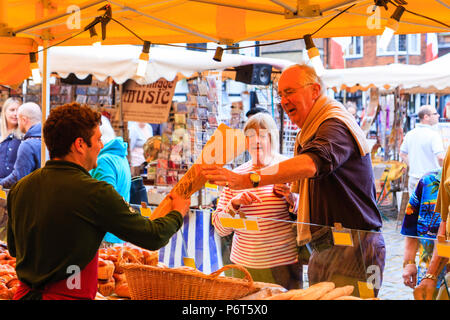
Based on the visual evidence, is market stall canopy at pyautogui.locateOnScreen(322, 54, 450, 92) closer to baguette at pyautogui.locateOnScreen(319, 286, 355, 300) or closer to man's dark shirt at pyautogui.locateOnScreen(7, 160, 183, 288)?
baguette at pyautogui.locateOnScreen(319, 286, 355, 300)

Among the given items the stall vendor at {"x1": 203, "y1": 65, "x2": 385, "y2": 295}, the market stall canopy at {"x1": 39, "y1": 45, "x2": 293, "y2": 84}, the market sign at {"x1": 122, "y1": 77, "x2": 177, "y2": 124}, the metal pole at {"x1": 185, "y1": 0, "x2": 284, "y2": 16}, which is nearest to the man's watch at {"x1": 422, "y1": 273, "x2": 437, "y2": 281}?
the stall vendor at {"x1": 203, "y1": 65, "x2": 385, "y2": 295}

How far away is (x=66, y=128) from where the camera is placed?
86.8 inches

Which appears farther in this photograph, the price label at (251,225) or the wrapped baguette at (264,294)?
the price label at (251,225)

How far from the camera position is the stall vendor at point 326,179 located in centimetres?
252

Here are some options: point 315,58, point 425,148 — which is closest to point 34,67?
point 315,58

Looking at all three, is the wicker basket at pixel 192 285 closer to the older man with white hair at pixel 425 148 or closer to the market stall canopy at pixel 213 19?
the market stall canopy at pixel 213 19

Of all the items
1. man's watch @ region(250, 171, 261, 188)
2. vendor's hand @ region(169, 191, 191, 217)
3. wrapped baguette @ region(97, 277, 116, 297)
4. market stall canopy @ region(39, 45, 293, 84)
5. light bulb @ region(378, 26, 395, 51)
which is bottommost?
wrapped baguette @ region(97, 277, 116, 297)

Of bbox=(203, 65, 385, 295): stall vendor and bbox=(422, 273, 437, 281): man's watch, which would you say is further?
bbox=(203, 65, 385, 295): stall vendor

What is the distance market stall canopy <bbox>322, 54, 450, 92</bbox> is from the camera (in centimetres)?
812

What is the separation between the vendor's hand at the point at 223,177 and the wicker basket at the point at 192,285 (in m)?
0.35

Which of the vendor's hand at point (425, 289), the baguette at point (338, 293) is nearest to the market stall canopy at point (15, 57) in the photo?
the baguette at point (338, 293)

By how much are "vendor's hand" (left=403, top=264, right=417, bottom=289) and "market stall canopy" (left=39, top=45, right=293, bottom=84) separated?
14.3ft

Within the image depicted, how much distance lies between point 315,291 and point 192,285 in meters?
0.51
